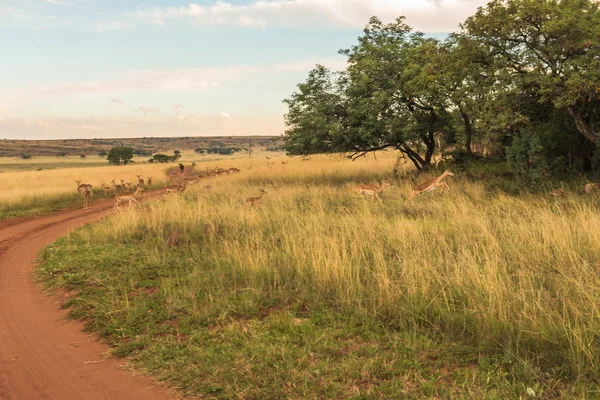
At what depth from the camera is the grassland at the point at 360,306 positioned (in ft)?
12.2

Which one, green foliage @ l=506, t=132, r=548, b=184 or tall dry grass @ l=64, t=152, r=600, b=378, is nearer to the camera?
tall dry grass @ l=64, t=152, r=600, b=378

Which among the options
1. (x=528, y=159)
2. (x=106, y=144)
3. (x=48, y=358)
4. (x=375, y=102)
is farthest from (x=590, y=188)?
(x=106, y=144)

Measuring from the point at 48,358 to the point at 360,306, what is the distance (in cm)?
382

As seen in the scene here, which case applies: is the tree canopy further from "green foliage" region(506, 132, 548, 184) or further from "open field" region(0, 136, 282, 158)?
"open field" region(0, 136, 282, 158)

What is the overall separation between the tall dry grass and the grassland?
0.03 m

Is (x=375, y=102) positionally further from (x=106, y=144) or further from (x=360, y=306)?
(x=106, y=144)

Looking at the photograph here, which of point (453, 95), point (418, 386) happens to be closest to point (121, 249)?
point (418, 386)

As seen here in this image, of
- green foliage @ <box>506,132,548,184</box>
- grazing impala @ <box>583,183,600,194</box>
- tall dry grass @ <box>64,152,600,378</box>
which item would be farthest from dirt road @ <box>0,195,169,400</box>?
green foliage @ <box>506,132,548,184</box>

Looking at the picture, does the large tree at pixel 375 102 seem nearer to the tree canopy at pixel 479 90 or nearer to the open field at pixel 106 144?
the tree canopy at pixel 479 90

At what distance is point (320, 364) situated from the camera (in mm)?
4012

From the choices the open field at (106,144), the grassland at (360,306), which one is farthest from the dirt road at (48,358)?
the open field at (106,144)

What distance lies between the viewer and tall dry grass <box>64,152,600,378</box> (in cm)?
428

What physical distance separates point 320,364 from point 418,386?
973mm

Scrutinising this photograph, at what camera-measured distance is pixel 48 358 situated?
462 centimetres
